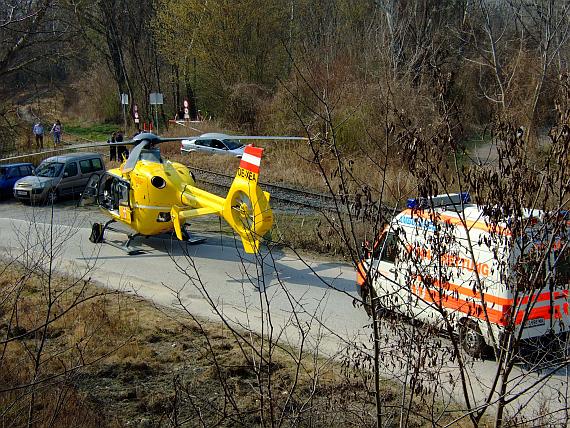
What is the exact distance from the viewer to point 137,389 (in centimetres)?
936

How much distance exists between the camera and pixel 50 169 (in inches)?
934

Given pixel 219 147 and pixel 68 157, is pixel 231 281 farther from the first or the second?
pixel 219 147

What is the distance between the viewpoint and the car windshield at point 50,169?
23.5m

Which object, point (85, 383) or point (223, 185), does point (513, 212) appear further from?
point (223, 185)

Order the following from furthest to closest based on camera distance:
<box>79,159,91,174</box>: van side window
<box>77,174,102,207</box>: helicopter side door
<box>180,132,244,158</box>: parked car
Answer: <box>180,132,244,158</box>: parked car < <box>79,159,91,174</box>: van side window < <box>77,174,102,207</box>: helicopter side door

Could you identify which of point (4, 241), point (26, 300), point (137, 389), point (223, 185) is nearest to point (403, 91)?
point (223, 185)

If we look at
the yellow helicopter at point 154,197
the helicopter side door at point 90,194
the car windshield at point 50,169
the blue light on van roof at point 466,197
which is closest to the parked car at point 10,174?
the car windshield at point 50,169

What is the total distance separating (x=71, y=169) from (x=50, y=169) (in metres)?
0.76

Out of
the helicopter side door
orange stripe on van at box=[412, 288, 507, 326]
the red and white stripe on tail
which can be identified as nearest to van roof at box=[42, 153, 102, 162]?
the helicopter side door

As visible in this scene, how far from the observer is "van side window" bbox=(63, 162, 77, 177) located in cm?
2359

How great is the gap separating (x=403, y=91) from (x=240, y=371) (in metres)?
17.2

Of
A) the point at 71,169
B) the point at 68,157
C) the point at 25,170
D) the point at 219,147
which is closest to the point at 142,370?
the point at 71,169

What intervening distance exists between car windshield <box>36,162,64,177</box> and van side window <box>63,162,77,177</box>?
0.68ft

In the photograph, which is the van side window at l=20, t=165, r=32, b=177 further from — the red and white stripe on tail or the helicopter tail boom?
the red and white stripe on tail
